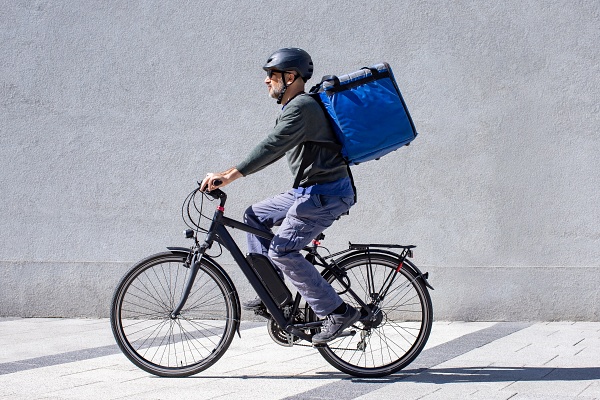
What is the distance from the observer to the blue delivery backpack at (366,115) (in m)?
4.92

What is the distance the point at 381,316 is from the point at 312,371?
0.55 m

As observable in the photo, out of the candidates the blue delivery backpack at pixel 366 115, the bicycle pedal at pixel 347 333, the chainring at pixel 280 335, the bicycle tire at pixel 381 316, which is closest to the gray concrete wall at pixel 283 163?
the bicycle tire at pixel 381 316

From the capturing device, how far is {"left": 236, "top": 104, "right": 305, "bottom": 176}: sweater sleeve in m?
4.95

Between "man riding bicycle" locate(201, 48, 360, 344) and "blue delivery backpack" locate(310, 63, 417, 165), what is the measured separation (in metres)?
0.12

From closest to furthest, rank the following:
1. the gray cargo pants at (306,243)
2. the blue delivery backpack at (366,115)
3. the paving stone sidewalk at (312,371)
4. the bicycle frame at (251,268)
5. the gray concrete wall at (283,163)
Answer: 1. the paving stone sidewalk at (312,371)
2. the blue delivery backpack at (366,115)
3. the gray cargo pants at (306,243)
4. the bicycle frame at (251,268)
5. the gray concrete wall at (283,163)

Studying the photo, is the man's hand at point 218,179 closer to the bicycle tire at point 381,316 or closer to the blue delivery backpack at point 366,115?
the blue delivery backpack at point 366,115

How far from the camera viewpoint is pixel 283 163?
8.15 m

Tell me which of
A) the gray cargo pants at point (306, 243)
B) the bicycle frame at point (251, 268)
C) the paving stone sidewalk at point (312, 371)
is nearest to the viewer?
the paving stone sidewalk at point (312, 371)

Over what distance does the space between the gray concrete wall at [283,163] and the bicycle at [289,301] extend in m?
2.59

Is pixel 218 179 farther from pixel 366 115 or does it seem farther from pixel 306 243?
pixel 366 115

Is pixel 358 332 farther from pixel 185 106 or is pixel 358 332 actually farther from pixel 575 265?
pixel 185 106

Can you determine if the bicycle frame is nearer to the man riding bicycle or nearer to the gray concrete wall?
the man riding bicycle

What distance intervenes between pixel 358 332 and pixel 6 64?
486cm

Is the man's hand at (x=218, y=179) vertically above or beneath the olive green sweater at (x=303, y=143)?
beneath
